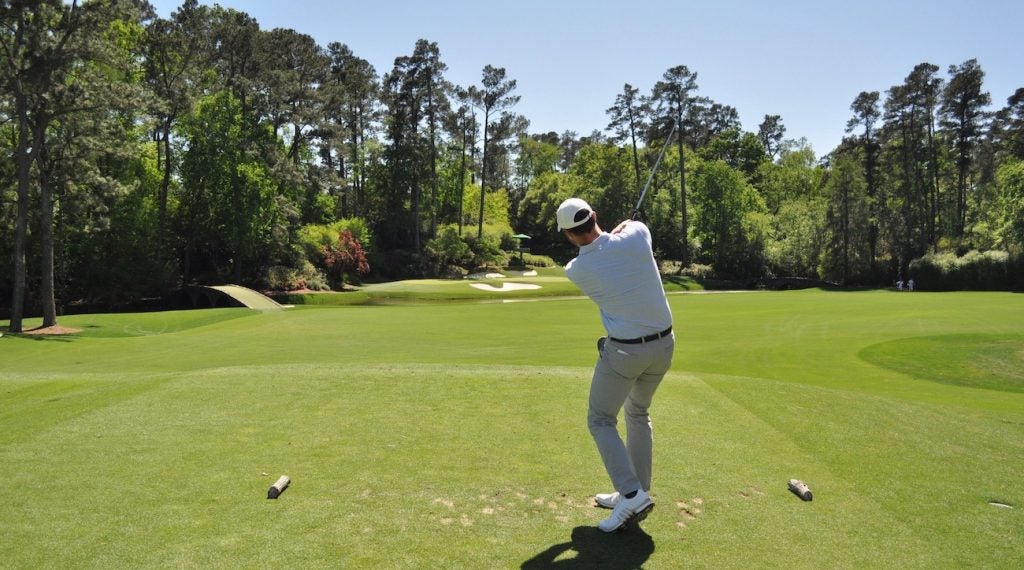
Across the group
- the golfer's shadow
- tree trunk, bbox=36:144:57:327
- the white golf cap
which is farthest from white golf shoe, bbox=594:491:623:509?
tree trunk, bbox=36:144:57:327

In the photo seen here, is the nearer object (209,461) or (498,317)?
(209,461)

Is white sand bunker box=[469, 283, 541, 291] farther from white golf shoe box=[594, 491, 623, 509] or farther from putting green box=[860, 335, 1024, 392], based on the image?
white golf shoe box=[594, 491, 623, 509]

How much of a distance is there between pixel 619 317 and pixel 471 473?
1963mm

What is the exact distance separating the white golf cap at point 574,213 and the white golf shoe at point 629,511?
6.51 feet

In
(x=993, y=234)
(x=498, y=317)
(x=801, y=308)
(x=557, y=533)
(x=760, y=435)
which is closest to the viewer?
(x=557, y=533)

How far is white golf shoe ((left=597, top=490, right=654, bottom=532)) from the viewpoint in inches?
174

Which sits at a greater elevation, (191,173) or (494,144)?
(494,144)

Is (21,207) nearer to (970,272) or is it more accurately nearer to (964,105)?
(970,272)

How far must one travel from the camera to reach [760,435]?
6.88 meters

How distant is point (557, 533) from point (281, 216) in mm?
47024

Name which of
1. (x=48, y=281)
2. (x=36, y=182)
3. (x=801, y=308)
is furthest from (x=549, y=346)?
(x=36, y=182)

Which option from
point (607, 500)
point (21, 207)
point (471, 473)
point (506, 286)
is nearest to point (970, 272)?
point (506, 286)

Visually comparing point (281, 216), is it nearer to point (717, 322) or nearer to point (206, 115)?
point (206, 115)

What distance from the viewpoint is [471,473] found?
5.50 metres
